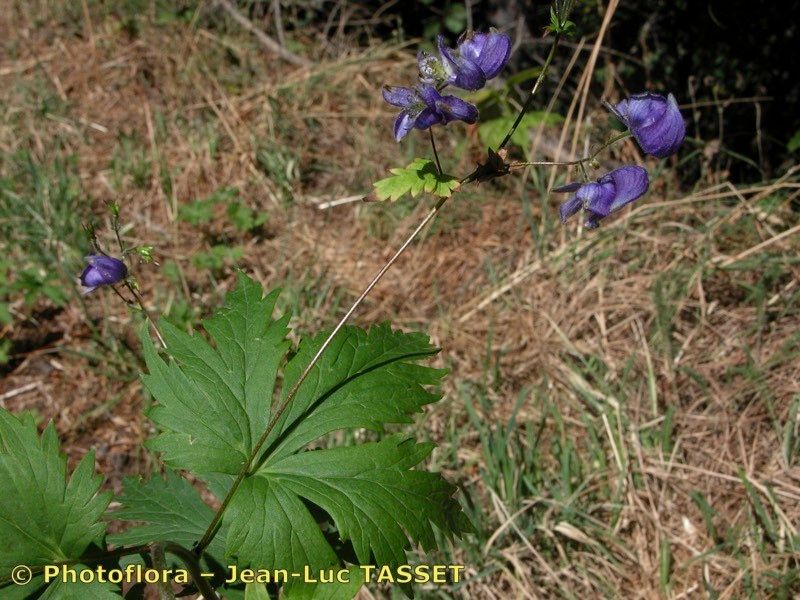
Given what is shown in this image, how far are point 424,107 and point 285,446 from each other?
0.82 m

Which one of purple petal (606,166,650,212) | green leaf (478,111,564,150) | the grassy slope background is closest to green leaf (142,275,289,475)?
purple petal (606,166,650,212)

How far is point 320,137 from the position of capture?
181 inches

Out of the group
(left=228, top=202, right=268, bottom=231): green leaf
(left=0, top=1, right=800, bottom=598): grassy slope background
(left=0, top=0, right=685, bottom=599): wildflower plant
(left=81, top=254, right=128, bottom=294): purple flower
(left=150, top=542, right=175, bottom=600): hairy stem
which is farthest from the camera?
(left=228, top=202, right=268, bottom=231): green leaf

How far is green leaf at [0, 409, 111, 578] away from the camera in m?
1.60

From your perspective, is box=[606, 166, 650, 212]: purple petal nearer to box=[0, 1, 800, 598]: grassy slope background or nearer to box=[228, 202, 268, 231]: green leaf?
box=[0, 1, 800, 598]: grassy slope background

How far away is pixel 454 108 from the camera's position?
152cm

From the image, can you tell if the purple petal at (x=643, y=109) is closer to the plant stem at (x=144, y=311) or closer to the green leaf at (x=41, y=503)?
the plant stem at (x=144, y=311)

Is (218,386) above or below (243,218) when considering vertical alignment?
above

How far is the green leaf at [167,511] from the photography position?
179 centimetres

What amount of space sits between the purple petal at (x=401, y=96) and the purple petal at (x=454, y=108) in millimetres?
54

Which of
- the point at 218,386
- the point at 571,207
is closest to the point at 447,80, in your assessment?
the point at 571,207

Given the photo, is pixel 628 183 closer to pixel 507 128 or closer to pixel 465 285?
pixel 465 285

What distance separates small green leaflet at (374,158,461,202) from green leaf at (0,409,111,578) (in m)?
0.87

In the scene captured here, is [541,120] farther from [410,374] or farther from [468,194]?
[410,374]
